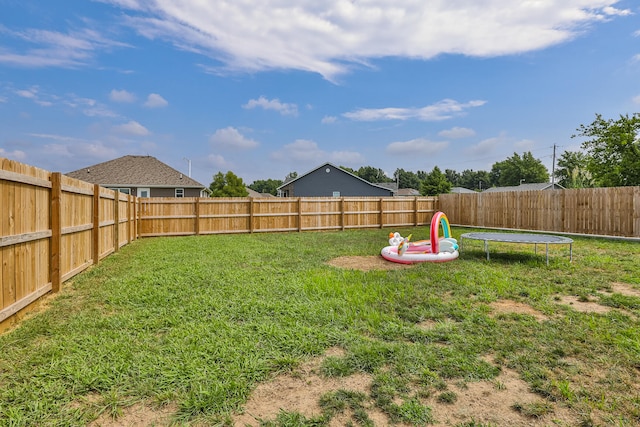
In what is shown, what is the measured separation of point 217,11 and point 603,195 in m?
14.1

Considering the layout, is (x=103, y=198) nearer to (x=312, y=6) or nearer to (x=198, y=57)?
(x=312, y=6)

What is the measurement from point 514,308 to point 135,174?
26628 millimetres

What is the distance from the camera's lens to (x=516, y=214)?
14125 millimetres

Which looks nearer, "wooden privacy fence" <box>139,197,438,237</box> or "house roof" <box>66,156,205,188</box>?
"wooden privacy fence" <box>139,197,438,237</box>

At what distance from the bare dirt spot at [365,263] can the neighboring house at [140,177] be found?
20226 millimetres

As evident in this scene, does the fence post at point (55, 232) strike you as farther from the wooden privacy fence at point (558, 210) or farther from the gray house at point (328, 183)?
the gray house at point (328, 183)

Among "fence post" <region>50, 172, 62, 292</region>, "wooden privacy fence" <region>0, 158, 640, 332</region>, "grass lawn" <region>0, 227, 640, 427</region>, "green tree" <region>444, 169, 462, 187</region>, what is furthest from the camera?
"green tree" <region>444, 169, 462, 187</region>

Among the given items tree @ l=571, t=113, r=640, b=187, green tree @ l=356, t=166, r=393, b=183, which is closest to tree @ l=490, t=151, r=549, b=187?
green tree @ l=356, t=166, r=393, b=183

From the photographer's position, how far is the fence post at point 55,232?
431cm

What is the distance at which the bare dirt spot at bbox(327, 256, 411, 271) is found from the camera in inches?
251

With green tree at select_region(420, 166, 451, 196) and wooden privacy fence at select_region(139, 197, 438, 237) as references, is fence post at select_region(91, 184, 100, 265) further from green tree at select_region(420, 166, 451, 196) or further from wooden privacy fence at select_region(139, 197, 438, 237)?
green tree at select_region(420, 166, 451, 196)

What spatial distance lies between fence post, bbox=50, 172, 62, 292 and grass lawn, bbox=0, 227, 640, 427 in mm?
325

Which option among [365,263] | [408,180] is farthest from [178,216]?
[408,180]

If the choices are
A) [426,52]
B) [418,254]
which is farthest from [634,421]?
[426,52]
